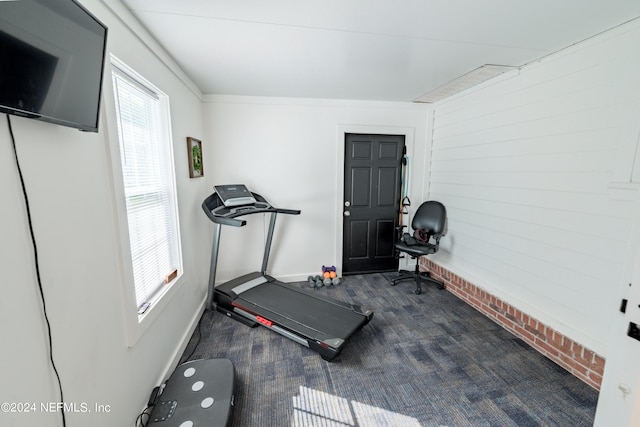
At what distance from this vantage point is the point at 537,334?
7.22 feet

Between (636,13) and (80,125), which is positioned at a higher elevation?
(636,13)

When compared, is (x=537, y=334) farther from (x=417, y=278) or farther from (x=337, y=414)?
(x=337, y=414)

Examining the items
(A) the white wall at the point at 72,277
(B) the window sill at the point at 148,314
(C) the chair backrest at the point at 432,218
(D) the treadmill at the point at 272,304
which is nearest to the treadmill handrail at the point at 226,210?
(D) the treadmill at the point at 272,304

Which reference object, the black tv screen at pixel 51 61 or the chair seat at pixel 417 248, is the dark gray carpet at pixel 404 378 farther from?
the black tv screen at pixel 51 61

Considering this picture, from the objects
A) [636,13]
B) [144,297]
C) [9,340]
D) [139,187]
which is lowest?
[144,297]

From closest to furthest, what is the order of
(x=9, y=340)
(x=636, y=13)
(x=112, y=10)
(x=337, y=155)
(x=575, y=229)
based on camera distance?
(x=9, y=340) → (x=112, y=10) → (x=636, y=13) → (x=575, y=229) → (x=337, y=155)

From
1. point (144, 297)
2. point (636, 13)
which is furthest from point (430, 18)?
point (144, 297)

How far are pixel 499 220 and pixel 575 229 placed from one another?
652 millimetres

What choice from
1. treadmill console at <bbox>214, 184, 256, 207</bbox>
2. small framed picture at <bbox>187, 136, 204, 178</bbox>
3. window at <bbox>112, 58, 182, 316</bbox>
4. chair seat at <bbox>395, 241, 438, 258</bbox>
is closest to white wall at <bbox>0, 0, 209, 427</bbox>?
window at <bbox>112, 58, 182, 316</bbox>

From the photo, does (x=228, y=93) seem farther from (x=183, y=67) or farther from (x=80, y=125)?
(x=80, y=125)

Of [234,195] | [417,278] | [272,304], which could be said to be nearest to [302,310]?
[272,304]

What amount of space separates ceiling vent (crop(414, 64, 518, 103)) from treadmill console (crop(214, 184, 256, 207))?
97.3 inches

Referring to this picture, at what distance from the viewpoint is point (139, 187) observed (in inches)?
67.9

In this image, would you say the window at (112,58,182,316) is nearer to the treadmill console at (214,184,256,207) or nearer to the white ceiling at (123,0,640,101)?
the white ceiling at (123,0,640,101)
